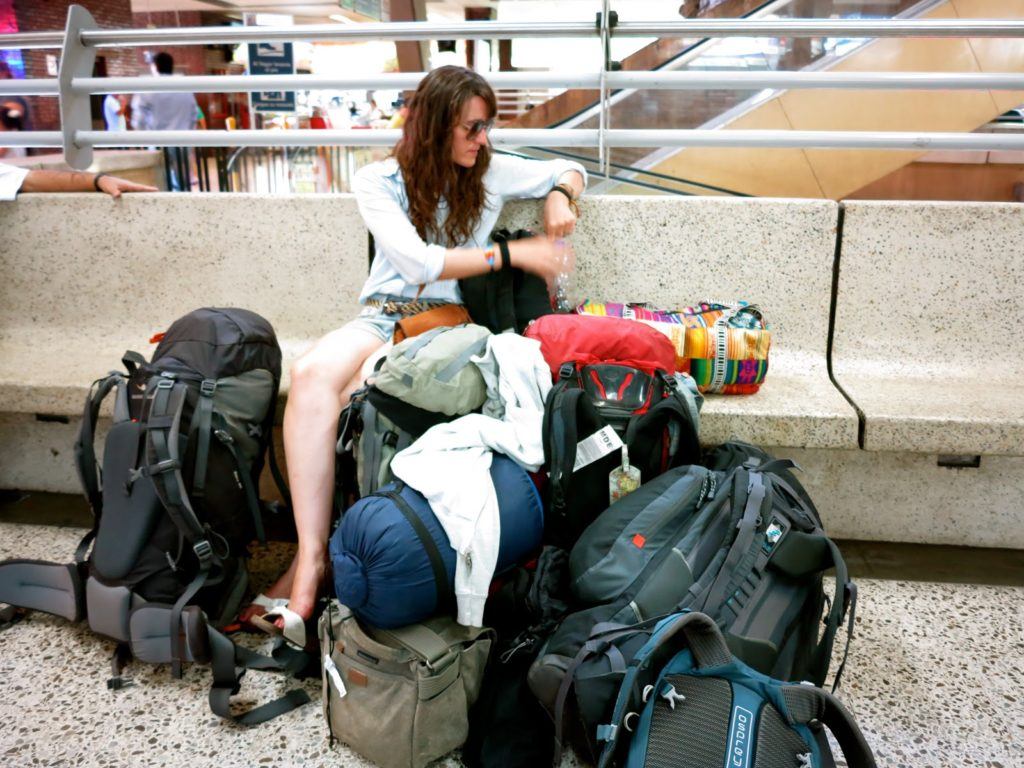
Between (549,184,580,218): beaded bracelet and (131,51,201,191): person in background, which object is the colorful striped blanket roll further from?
(131,51,201,191): person in background

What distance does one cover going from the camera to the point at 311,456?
2.33m

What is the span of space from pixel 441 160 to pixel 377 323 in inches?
22.9

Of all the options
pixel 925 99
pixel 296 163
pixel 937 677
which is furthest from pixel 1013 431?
pixel 296 163

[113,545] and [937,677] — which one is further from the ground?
[113,545]

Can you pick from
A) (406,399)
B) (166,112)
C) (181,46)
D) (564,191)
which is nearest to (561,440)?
(406,399)

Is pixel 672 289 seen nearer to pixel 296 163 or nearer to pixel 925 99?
pixel 925 99

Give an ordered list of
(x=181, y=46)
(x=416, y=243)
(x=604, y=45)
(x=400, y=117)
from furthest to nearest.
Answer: (x=181, y=46) → (x=400, y=117) → (x=604, y=45) → (x=416, y=243)

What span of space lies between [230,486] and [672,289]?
5.63 ft

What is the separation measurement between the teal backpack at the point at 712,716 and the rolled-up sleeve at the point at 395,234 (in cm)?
138

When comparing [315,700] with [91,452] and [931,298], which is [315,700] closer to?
[91,452]

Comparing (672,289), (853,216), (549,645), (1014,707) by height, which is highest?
(853,216)

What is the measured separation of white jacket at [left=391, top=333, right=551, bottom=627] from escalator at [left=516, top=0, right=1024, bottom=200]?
343 cm

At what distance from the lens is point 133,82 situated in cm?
328

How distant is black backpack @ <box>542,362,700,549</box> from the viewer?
2.09 m
